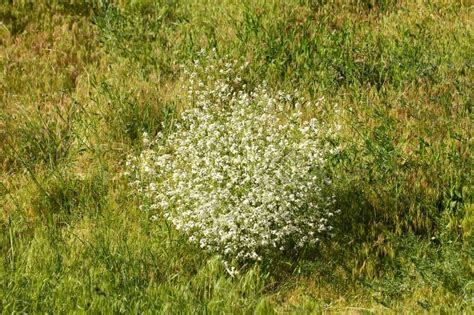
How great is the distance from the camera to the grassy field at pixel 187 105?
562 cm

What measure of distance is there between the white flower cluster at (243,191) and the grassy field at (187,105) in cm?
17

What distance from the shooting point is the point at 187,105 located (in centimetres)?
782

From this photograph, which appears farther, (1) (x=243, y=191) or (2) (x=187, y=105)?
(2) (x=187, y=105)

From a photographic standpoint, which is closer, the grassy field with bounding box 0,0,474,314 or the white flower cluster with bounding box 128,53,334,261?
the grassy field with bounding box 0,0,474,314

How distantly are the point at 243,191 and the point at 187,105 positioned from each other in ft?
6.03

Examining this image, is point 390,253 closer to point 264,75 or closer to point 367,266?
point 367,266

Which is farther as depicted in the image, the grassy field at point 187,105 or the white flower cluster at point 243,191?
the white flower cluster at point 243,191

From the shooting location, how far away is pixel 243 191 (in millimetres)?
6246

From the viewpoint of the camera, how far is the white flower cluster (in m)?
5.94

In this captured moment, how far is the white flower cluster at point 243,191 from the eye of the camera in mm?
5938

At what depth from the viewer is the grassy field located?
562 cm

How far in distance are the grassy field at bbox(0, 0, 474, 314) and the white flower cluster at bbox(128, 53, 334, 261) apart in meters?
0.17

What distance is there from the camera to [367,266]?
19.5 feet

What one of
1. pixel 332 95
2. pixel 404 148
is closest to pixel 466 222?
pixel 404 148
